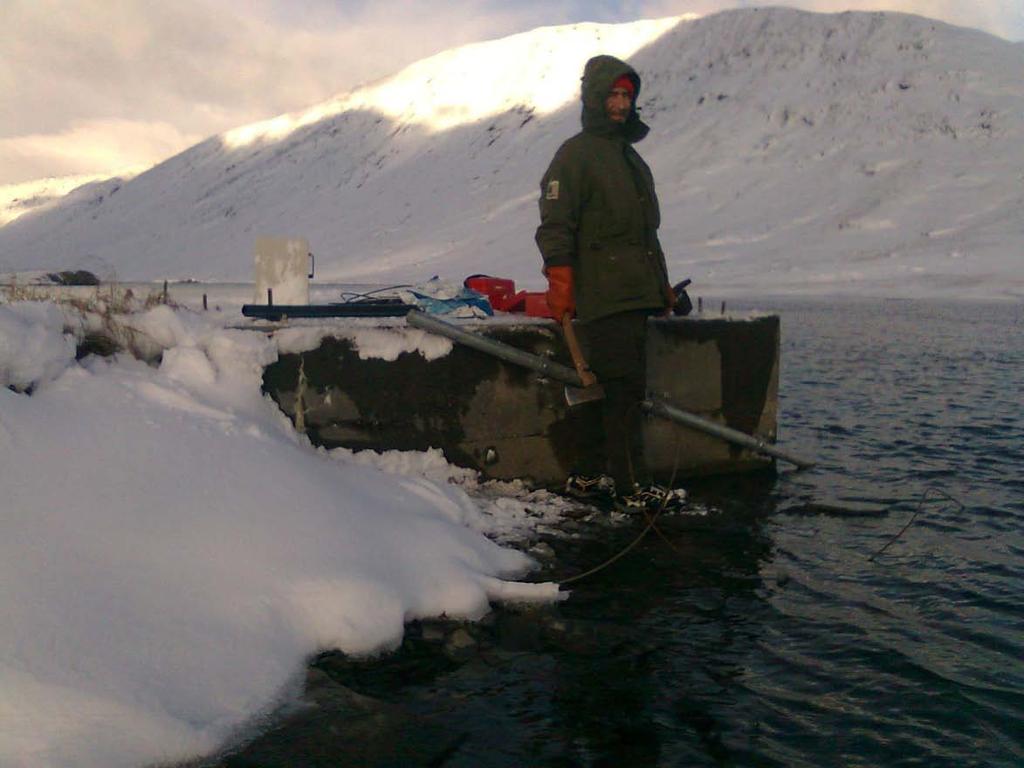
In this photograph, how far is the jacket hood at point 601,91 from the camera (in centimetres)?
413

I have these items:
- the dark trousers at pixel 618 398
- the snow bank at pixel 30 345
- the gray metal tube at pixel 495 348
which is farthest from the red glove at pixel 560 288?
the snow bank at pixel 30 345

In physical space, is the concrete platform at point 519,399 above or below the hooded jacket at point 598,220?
below

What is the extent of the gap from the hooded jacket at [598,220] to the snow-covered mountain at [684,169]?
2860 centimetres

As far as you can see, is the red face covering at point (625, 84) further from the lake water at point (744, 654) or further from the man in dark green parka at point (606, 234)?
the lake water at point (744, 654)

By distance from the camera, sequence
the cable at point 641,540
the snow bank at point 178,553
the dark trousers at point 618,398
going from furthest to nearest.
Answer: the dark trousers at point 618,398 < the cable at point 641,540 < the snow bank at point 178,553

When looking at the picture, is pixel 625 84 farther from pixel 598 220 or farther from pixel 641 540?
pixel 641 540

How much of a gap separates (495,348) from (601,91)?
136 cm

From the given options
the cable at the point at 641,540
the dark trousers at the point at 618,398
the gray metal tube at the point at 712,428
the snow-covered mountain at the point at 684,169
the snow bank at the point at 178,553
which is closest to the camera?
the snow bank at the point at 178,553

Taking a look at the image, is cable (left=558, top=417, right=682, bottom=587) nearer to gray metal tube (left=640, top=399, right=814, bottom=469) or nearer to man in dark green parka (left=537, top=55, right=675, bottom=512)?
gray metal tube (left=640, top=399, right=814, bottom=469)

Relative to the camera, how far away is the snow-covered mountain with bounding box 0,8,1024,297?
4453 centimetres

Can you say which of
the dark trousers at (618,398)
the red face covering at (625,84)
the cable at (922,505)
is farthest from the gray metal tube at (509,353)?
the red face covering at (625,84)

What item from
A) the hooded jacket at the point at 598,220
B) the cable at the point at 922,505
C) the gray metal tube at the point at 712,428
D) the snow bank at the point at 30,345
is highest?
the hooded jacket at the point at 598,220

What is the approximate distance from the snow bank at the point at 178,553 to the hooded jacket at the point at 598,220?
125 centimetres

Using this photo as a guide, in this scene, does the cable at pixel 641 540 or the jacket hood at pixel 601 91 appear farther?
the jacket hood at pixel 601 91
